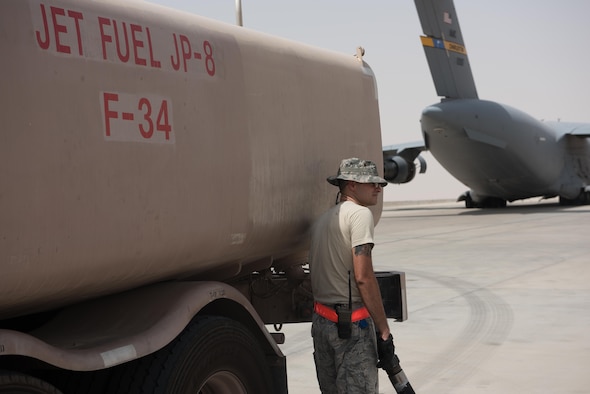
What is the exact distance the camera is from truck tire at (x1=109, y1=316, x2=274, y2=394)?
13.3 ft

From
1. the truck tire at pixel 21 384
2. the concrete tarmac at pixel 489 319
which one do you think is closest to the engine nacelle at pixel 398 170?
the concrete tarmac at pixel 489 319

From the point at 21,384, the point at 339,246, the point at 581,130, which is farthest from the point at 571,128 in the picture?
the point at 21,384

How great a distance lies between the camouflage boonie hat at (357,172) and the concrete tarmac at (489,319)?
2.58 meters

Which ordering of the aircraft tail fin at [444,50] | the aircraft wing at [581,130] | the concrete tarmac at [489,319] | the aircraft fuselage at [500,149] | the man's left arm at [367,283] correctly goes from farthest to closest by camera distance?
the aircraft wing at [581,130] → the aircraft tail fin at [444,50] → the aircraft fuselage at [500,149] → the concrete tarmac at [489,319] → the man's left arm at [367,283]

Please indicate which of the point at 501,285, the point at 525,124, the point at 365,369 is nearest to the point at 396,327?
the point at 501,285

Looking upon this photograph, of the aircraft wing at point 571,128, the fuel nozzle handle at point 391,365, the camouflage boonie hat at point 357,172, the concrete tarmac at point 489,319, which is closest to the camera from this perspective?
the fuel nozzle handle at point 391,365

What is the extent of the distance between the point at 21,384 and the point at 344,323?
2124 millimetres

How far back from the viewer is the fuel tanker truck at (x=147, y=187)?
11.1 feet

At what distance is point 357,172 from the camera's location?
5.19 meters

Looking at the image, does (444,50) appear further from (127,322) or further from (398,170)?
(127,322)

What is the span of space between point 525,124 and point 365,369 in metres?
29.0

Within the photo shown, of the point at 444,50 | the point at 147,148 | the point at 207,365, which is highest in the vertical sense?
the point at 444,50

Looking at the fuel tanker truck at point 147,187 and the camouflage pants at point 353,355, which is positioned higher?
the fuel tanker truck at point 147,187

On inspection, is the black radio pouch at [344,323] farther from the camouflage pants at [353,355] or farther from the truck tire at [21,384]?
the truck tire at [21,384]
